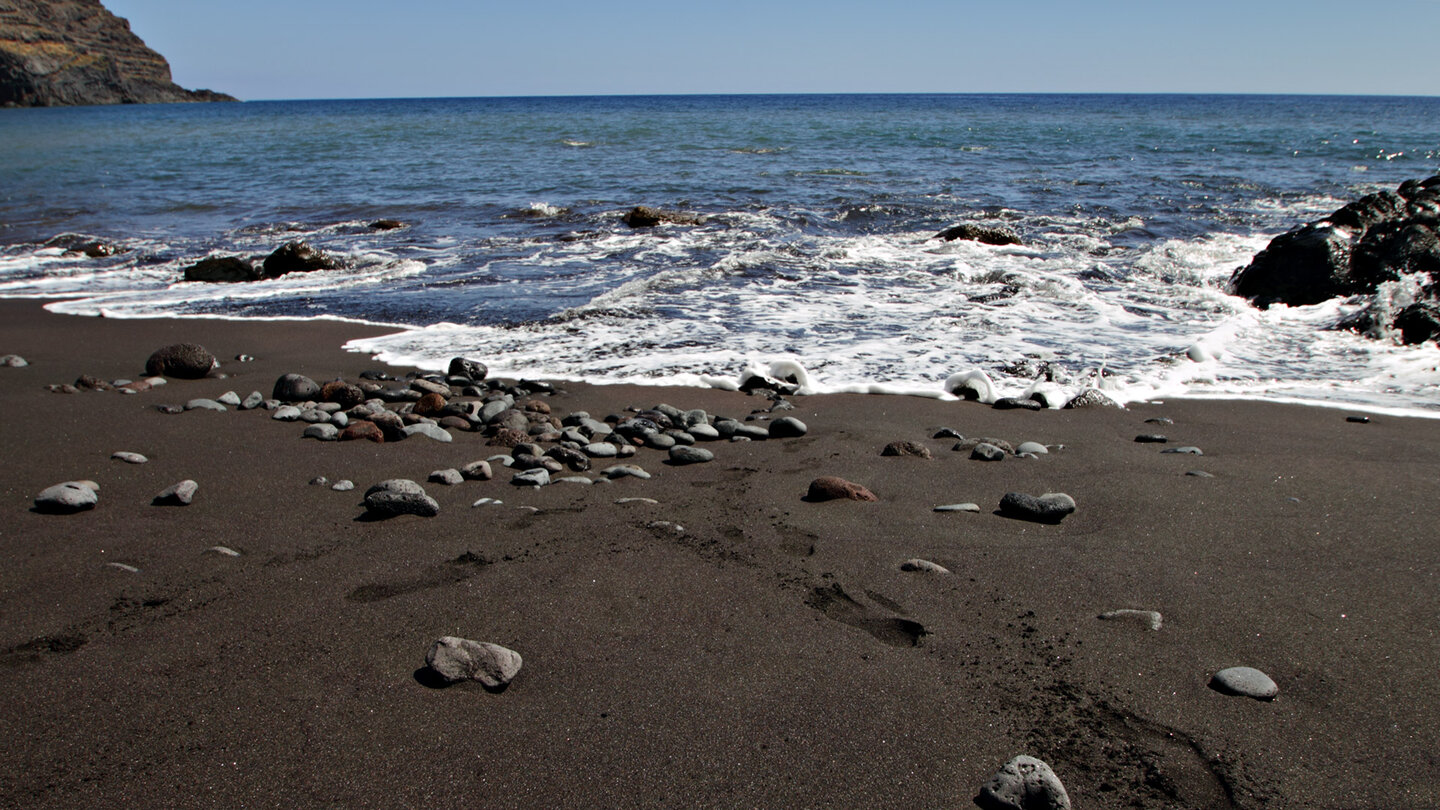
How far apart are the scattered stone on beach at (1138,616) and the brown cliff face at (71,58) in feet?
318

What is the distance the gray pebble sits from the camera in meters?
3.89

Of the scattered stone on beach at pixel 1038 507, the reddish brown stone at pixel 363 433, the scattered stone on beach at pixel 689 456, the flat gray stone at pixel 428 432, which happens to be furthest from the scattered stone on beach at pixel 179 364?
the scattered stone on beach at pixel 1038 507

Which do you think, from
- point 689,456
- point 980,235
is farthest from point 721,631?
point 980,235

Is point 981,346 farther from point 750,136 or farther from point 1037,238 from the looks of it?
point 750,136

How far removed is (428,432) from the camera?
401 cm

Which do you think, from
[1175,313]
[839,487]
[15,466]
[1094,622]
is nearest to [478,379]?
[15,466]

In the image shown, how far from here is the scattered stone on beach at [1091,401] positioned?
15.3ft

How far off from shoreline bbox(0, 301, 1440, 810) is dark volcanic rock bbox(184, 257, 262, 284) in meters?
5.38

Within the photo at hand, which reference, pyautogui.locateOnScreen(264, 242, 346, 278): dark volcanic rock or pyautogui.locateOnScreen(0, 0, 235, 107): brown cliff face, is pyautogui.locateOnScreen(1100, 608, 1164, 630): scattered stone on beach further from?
pyautogui.locateOnScreen(0, 0, 235, 107): brown cliff face

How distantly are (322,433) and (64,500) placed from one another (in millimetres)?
1092

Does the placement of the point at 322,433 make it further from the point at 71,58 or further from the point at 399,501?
the point at 71,58

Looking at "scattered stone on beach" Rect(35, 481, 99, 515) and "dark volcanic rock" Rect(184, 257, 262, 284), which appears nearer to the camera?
"scattered stone on beach" Rect(35, 481, 99, 515)

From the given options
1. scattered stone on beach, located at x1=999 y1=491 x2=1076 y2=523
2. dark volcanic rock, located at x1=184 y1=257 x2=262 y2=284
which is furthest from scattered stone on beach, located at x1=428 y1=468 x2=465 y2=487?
dark volcanic rock, located at x1=184 y1=257 x2=262 y2=284

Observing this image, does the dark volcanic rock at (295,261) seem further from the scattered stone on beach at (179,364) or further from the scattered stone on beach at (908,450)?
the scattered stone on beach at (908,450)
